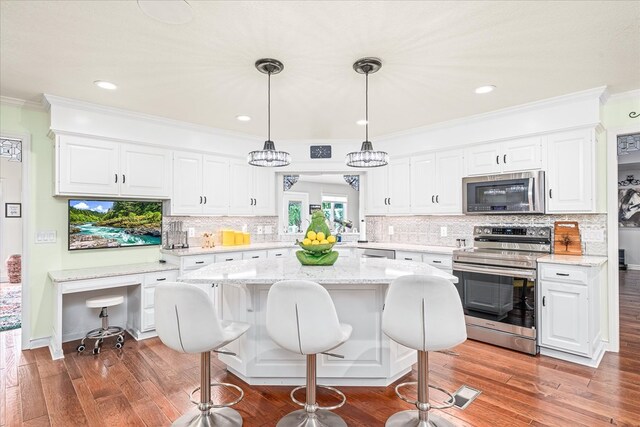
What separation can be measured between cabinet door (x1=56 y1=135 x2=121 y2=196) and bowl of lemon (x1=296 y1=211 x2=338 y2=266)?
99.7 inches

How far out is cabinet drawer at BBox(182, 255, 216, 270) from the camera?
4062 mm

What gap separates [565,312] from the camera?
3.16m

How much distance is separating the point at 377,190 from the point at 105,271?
3730 mm

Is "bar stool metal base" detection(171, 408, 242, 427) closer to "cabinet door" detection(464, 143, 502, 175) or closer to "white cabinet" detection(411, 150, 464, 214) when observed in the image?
"white cabinet" detection(411, 150, 464, 214)

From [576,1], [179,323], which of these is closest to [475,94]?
[576,1]

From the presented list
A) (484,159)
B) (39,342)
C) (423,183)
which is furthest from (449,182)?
(39,342)

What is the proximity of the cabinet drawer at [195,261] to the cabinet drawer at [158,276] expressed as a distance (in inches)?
5.4

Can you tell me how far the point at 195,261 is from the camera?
13.6 feet

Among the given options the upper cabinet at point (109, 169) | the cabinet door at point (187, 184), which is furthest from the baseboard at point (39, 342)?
the cabinet door at point (187, 184)

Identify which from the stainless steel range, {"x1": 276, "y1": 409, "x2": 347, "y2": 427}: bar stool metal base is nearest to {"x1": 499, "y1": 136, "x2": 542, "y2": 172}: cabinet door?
the stainless steel range

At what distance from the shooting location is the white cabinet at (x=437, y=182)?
14.3 ft

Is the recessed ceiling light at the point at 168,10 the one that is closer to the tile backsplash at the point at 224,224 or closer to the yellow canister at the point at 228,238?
the tile backsplash at the point at 224,224

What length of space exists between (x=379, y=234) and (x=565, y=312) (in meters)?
2.77

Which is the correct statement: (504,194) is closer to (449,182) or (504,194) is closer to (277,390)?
(449,182)
